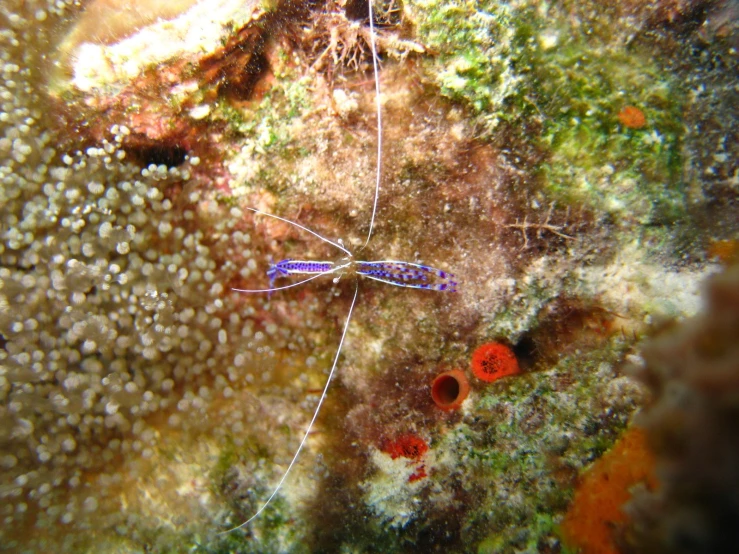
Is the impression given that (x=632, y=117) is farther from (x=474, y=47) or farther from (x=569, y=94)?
(x=474, y=47)

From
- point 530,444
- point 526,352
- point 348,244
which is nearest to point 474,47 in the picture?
point 348,244

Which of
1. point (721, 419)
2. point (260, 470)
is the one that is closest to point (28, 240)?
point (260, 470)

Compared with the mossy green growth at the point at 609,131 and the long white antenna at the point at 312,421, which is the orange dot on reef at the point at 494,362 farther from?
the mossy green growth at the point at 609,131

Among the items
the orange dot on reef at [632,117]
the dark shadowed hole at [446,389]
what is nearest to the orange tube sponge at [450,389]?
the dark shadowed hole at [446,389]

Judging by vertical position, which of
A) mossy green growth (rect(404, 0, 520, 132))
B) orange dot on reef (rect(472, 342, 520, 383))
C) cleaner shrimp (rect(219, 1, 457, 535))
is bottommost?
orange dot on reef (rect(472, 342, 520, 383))

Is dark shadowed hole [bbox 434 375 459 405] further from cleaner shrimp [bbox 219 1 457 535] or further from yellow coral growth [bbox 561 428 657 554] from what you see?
yellow coral growth [bbox 561 428 657 554]

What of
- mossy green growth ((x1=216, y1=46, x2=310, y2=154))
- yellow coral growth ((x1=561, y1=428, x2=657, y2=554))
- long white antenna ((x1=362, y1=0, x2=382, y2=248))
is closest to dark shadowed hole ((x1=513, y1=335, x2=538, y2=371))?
yellow coral growth ((x1=561, y1=428, x2=657, y2=554))

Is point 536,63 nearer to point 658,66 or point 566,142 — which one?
point 566,142
